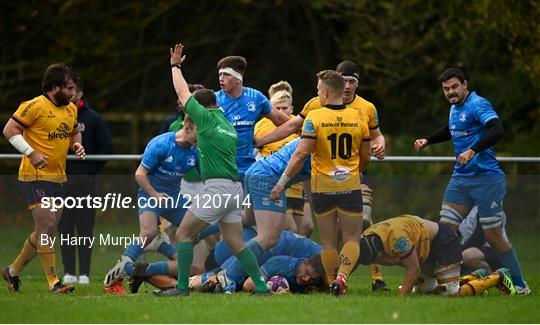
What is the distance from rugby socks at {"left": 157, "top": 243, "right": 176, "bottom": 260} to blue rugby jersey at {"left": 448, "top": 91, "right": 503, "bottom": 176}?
113 inches

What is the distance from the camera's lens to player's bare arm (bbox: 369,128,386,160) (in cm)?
1299

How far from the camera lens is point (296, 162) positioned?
11953 millimetres

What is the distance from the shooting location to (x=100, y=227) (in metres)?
14.6

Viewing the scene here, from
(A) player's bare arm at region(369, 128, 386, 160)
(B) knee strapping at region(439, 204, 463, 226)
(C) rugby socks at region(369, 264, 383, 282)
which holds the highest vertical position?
(A) player's bare arm at region(369, 128, 386, 160)

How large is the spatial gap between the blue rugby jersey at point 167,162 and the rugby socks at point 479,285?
2853mm

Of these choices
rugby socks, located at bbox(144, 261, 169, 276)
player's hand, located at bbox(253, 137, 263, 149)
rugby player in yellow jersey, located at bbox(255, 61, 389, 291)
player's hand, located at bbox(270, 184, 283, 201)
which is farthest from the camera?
player's hand, located at bbox(253, 137, 263, 149)

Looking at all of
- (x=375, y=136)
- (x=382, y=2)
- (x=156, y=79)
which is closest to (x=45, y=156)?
(x=375, y=136)

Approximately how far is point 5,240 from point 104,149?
60.9 inches

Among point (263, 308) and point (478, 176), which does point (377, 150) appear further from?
point (263, 308)

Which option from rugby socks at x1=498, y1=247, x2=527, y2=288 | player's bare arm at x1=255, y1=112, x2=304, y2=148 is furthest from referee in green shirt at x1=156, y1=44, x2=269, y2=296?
rugby socks at x1=498, y1=247, x2=527, y2=288

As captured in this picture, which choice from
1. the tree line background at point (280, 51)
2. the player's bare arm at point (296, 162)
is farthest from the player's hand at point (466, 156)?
the tree line background at point (280, 51)

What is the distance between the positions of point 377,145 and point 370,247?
1.26m

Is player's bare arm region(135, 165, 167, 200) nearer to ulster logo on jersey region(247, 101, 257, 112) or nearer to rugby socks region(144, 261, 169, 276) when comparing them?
rugby socks region(144, 261, 169, 276)

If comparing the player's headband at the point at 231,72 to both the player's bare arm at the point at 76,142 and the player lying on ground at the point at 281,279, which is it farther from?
the player lying on ground at the point at 281,279
